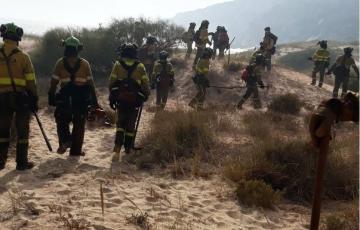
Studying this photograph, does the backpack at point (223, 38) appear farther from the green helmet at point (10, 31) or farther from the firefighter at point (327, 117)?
the firefighter at point (327, 117)

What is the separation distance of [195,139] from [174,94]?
26.4ft

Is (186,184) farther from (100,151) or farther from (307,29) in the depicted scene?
(307,29)

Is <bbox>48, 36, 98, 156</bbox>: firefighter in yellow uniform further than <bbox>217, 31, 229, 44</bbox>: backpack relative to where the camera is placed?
No

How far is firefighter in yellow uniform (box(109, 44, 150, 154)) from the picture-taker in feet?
24.0

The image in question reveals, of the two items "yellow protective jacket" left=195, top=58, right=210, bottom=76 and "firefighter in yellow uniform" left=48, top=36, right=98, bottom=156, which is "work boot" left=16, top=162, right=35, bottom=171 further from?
"yellow protective jacket" left=195, top=58, right=210, bottom=76

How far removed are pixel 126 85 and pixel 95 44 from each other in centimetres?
1096

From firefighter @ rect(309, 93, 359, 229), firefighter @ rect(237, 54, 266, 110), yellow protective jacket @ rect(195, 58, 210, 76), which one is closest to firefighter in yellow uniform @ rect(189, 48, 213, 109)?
yellow protective jacket @ rect(195, 58, 210, 76)

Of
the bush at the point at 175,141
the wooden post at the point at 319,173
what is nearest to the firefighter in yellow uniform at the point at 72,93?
the bush at the point at 175,141

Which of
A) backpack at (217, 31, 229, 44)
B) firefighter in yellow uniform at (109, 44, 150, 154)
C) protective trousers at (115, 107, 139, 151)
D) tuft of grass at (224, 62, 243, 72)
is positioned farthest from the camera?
backpack at (217, 31, 229, 44)

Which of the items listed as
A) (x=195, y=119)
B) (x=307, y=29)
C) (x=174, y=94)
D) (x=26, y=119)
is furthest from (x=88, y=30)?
(x=307, y=29)

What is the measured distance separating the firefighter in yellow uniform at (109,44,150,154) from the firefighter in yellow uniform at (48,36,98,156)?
0.40m

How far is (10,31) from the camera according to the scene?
618 cm

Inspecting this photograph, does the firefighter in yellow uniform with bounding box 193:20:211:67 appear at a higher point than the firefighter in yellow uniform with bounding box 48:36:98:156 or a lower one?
higher

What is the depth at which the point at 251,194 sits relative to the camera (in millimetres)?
5605
